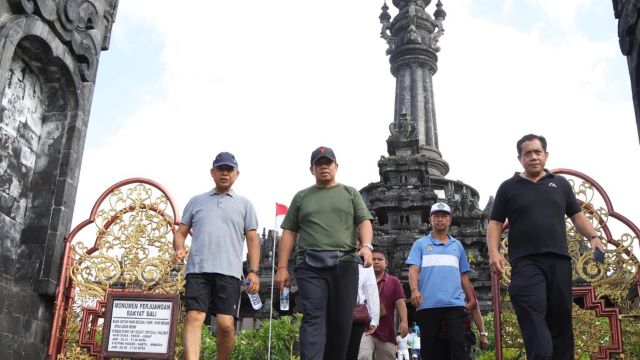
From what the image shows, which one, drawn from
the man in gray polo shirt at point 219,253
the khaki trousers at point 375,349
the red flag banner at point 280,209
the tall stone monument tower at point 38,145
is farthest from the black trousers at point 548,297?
the red flag banner at point 280,209

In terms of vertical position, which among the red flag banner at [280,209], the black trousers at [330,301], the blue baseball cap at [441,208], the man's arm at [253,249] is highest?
the red flag banner at [280,209]

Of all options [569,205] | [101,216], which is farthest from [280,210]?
[569,205]

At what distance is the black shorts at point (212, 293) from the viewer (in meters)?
5.71

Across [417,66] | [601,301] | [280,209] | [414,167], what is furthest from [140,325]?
[417,66]

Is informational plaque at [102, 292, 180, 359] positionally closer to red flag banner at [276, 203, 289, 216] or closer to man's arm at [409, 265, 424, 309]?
man's arm at [409, 265, 424, 309]

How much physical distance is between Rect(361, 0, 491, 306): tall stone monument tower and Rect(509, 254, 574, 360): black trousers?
57.7ft

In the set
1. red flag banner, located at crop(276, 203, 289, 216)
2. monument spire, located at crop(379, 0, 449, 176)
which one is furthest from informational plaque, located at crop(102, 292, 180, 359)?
monument spire, located at crop(379, 0, 449, 176)

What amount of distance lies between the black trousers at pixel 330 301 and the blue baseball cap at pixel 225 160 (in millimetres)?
1331

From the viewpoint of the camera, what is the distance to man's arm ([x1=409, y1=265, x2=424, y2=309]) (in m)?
6.62

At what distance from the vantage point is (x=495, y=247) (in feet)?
18.5

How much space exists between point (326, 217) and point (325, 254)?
1.21 ft

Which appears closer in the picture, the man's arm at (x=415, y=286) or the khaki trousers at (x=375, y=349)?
the man's arm at (x=415, y=286)

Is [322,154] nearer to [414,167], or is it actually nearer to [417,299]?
[417,299]

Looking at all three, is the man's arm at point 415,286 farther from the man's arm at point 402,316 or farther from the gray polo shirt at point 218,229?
the gray polo shirt at point 218,229
